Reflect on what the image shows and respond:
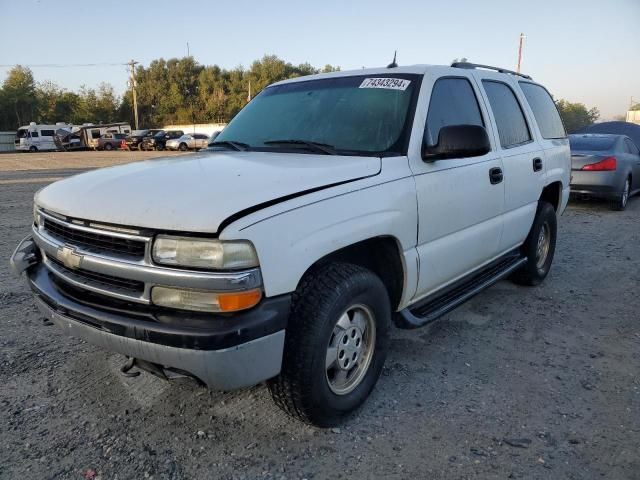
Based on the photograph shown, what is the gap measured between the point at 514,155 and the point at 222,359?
301cm

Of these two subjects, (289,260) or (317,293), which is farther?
(317,293)

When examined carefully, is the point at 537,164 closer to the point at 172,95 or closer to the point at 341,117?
the point at 341,117

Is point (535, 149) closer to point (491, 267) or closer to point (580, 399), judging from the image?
point (491, 267)

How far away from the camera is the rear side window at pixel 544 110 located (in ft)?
15.3

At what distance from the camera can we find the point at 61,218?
2484 millimetres

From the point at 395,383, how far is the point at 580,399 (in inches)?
42.0

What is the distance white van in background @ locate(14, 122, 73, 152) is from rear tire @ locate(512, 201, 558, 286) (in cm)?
4401

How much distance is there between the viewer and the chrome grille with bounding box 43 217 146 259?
7.00 ft

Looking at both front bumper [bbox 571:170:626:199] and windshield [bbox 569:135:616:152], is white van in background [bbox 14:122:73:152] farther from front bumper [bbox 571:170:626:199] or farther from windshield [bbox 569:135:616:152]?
front bumper [bbox 571:170:626:199]

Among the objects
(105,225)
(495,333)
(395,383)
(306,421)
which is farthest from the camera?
(495,333)

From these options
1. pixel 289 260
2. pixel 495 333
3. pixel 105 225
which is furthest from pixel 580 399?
pixel 105 225

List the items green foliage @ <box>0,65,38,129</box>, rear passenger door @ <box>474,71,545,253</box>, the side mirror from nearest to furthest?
the side mirror, rear passenger door @ <box>474,71,545,253</box>, green foliage @ <box>0,65,38,129</box>

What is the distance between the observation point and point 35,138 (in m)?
40.4

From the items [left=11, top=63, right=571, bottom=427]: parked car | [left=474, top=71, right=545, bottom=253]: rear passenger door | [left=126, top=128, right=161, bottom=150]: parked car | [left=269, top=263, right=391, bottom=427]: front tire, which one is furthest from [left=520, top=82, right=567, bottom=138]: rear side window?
[left=126, top=128, right=161, bottom=150]: parked car
